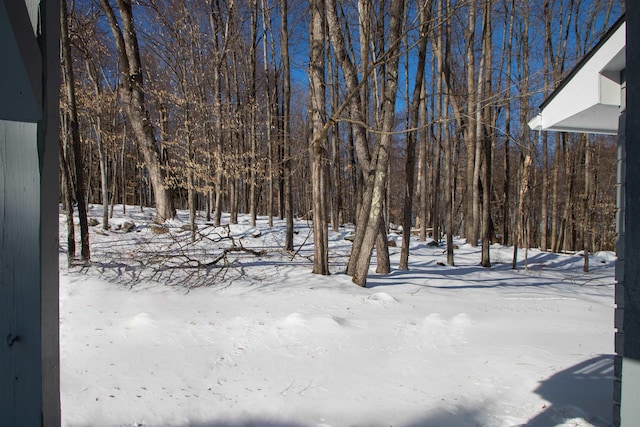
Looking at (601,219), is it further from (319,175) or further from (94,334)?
(94,334)

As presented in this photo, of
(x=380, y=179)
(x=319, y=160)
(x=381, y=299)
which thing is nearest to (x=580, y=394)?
(x=381, y=299)

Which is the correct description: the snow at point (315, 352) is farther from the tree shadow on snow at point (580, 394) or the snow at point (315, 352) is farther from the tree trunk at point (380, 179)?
the tree trunk at point (380, 179)

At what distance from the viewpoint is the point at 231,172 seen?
1173 centimetres

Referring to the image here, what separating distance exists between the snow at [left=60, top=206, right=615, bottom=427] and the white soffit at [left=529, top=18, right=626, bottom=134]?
2432mm

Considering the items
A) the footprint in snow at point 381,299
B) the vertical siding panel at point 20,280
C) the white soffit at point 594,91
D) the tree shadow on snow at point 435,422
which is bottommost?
the tree shadow on snow at point 435,422

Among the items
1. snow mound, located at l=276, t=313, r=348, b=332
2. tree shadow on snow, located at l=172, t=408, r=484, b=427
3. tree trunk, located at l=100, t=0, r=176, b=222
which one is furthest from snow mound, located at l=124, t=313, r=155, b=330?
tree trunk, located at l=100, t=0, r=176, b=222

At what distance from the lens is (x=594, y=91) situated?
3.22 meters

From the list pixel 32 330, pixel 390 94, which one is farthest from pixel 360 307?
pixel 32 330

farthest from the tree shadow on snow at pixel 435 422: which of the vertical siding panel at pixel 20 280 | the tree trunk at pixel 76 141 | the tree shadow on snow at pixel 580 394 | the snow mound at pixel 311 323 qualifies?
the tree trunk at pixel 76 141

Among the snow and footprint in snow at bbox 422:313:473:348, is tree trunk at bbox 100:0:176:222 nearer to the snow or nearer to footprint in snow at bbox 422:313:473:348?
the snow

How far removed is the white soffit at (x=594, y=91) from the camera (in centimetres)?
298

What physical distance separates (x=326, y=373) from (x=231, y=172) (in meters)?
8.64

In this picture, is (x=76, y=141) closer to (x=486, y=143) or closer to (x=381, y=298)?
(x=381, y=298)

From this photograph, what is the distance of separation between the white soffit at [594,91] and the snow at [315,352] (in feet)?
7.98
